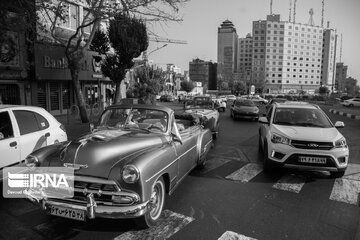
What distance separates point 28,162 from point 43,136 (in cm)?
212

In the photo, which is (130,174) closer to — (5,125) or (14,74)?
(5,125)

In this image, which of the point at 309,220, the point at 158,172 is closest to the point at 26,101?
the point at 158,172

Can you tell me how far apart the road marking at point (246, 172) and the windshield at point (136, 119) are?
7.58ft

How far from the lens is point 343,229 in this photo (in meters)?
4.05

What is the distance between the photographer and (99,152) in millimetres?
3814

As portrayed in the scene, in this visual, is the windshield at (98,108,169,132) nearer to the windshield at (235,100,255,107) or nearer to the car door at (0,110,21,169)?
the car door at (0,110,21,169)

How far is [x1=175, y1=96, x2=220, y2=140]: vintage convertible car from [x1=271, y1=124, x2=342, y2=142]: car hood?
2942 millimetres

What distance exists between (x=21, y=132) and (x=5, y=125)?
299 mm

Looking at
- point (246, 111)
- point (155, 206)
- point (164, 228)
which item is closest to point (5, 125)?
point (155, 206)

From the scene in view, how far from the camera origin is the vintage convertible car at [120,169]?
3.51m

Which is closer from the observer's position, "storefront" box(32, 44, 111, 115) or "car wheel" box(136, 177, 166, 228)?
"car wheel" box(136, 177, 166, 228)

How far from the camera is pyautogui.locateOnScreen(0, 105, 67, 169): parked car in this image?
516cm

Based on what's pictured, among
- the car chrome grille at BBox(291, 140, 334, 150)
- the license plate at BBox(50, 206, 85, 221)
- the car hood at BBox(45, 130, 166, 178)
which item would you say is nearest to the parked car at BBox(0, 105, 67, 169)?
the car hood at BBox(45, 130, 166, 178)

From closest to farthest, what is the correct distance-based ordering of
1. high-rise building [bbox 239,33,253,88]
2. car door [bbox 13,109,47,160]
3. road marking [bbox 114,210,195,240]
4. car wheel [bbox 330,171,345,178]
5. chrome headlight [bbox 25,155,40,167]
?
road marking [bbox 114,210,195,240] → chrome headlight [bbox 25,155,40,167] → car door [bbox 13,109,47,160] → car wheel [bbox 330,171,345,178] → high-rise building [bbox 239,33,253,88]
